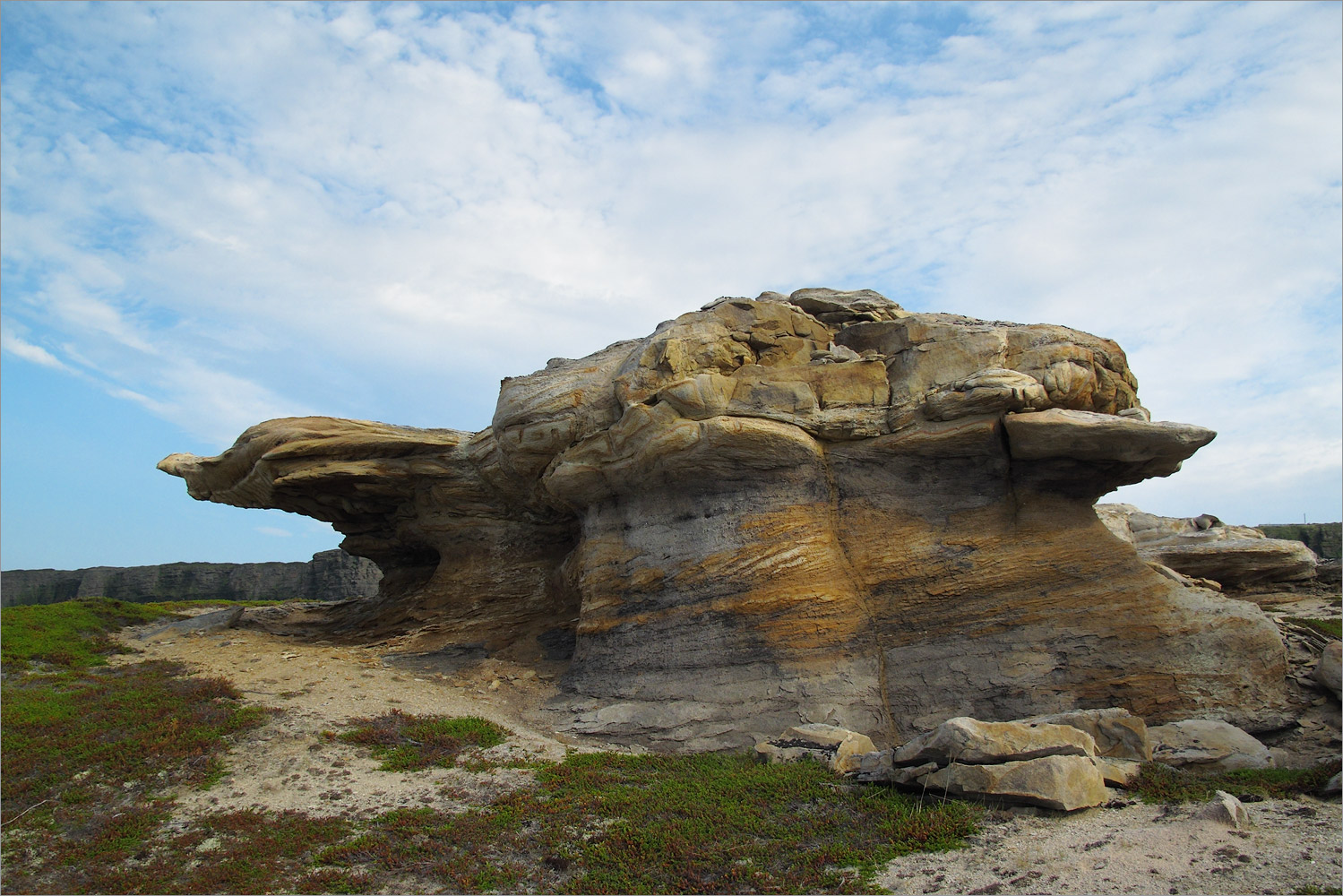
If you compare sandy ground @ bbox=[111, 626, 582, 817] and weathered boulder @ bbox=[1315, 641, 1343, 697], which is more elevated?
weathered boulder @ bbox=[1315, 641, 1343, 697]

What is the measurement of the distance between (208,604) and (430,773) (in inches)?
1065

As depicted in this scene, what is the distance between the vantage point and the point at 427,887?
33.5ft

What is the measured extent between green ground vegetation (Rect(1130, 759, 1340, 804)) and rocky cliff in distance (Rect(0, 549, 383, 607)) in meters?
47.4

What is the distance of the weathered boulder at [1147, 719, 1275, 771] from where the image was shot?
508 inches

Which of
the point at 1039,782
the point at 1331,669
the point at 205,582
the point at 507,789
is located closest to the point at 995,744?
the point at 1039,782

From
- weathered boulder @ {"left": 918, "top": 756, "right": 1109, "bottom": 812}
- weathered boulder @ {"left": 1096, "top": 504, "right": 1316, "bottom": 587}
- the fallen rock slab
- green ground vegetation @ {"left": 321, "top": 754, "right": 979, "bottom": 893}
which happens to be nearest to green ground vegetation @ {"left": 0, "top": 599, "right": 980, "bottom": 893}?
green ground vegetation @ {"left": 321, "top": 754, "right": 979, "bottom": 893}

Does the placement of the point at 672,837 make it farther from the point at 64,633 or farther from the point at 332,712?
the point at 64,633

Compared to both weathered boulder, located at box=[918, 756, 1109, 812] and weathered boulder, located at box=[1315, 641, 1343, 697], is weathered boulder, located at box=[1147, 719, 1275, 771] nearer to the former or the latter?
weathered boulder, located at box=[1315, 641, 1343, 697]

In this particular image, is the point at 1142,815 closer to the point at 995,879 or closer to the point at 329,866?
the point at 995,879

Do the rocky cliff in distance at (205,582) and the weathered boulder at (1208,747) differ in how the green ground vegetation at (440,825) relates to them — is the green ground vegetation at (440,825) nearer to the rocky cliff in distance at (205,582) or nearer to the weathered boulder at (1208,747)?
the weathered boulder at (1208,747)

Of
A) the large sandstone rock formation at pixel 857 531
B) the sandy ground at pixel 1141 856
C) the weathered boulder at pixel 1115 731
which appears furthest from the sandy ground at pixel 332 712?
the weathered boulder at pixel 1115 731

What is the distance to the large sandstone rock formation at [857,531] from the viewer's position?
15.7m

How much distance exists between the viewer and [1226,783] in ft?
38.3

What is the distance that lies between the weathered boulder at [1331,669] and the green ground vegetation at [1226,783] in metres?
3.61
